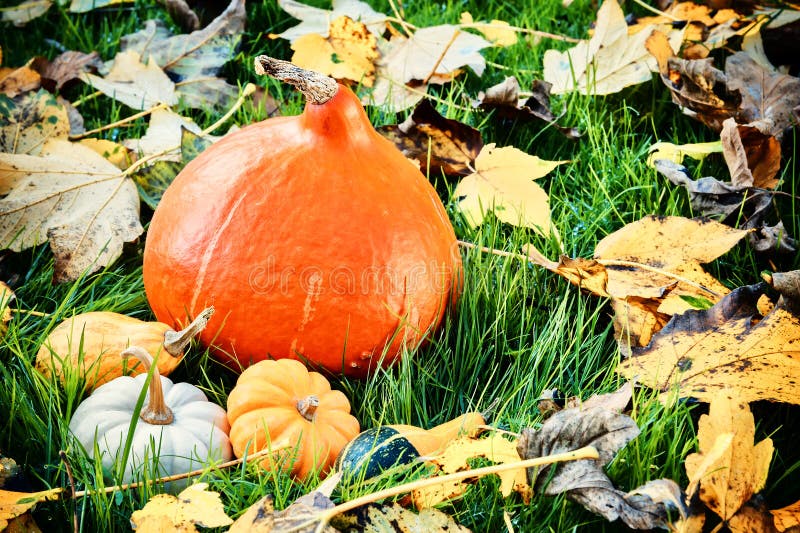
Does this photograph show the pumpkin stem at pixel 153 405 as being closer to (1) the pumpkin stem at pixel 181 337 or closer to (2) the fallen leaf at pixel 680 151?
(1) the pumpkin stem at pixel 181 337

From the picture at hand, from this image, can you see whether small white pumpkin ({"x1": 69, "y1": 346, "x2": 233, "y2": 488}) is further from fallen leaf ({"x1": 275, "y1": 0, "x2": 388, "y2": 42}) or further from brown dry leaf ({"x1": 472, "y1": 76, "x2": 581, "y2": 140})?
fallen leaf ({"x1": 275, "y1": 0, "x2": 388, "y2": 42})

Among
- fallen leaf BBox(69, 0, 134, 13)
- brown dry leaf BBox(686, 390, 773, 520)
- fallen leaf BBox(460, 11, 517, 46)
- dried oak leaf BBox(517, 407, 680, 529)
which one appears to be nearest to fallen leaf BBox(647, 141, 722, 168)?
fallen leaf BBox(460, 11, 517, 46)

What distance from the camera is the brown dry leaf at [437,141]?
262cm

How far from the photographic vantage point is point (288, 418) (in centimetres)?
171

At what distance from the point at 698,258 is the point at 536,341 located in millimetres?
540

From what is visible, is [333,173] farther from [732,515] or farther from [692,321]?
[732,515]

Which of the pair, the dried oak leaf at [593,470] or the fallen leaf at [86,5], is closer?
the dried oak leaf at [593,470]

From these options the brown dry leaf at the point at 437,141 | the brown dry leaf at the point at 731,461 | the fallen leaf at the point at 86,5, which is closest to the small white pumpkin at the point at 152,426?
the brown dry leaf at the point at 731,461

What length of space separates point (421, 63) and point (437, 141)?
607mm

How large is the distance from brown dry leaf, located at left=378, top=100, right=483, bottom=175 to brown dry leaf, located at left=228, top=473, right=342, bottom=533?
1463 millimetres

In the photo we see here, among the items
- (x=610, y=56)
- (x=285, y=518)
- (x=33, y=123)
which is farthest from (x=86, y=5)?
(x=285, y=518)

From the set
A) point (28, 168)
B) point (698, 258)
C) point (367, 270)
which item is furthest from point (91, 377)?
point (698, 258)

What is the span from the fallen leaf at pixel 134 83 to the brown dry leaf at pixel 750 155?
2026 mm

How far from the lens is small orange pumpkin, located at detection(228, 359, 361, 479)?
1.68m
